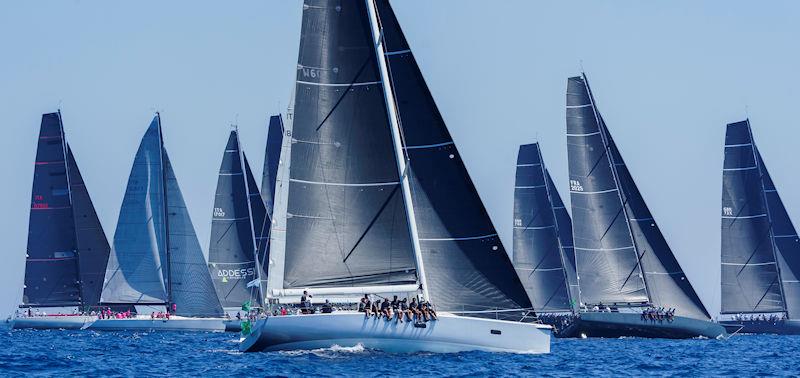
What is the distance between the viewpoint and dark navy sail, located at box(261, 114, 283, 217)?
7719 cm

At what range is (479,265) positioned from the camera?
35.9 meters

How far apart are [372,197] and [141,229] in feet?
123

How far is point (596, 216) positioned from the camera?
2554 inches

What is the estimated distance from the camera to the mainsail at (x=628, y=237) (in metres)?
63.6

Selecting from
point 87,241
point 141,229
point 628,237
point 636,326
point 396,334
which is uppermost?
point 141,229

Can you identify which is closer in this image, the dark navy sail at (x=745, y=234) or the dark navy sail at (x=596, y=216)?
the dark navy sail at (x=596, y=216)

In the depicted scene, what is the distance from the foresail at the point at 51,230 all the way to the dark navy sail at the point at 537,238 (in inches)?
988

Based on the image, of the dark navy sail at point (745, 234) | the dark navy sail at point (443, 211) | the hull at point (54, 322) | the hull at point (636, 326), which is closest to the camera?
the dark navy sail at point (443, 211)

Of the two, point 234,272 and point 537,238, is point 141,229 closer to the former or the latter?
point 234,272

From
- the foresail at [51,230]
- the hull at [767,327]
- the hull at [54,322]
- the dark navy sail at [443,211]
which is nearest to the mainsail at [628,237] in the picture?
the hull at [767,327]

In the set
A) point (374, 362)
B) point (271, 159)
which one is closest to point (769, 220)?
point (271, 159)

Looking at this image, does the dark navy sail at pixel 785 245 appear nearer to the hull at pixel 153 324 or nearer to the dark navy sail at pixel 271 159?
the dark navy sail at pixel 271 159

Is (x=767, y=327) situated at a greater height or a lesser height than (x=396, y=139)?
lesser

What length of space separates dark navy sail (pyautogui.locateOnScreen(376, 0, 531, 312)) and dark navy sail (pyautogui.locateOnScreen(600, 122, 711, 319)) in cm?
2839
